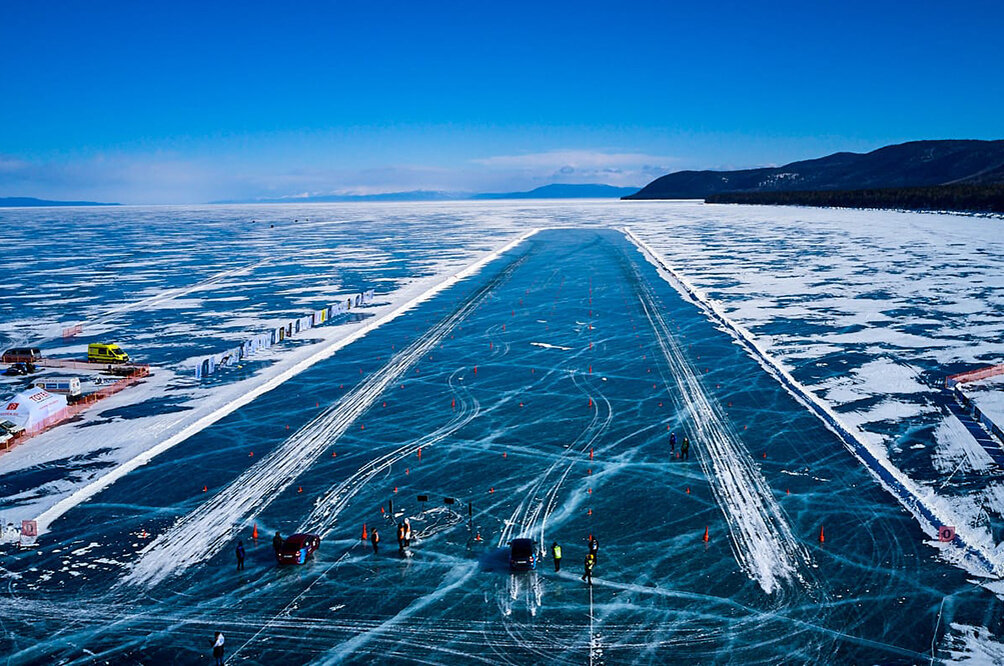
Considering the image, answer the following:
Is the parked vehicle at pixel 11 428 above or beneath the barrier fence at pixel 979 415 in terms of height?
beneath

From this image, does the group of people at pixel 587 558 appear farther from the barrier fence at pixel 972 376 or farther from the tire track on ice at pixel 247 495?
the barrier fence at pixel 972 376

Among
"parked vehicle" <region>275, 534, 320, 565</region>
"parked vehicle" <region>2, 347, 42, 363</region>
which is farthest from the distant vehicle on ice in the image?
"parked vehicle" <region>275, 534, 320, 565</region>

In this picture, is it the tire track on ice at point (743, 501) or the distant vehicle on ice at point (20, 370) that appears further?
the distant vehicle on ice at point (20, 370)

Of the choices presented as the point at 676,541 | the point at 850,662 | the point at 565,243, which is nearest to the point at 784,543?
the point at 676,541

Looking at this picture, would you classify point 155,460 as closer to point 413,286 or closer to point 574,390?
point 574,390

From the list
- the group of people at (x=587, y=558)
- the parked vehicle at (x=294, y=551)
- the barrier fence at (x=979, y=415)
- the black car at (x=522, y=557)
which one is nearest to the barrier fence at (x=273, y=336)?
the parked vehicle at (x=294, y=551)

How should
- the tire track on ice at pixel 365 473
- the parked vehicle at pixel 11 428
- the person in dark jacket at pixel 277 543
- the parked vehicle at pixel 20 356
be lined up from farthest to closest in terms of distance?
1. the parked vehicle at pixel 20 356
2. the parked vehicle at pixel 11 428
3. the tire track on ice at pixel 365 473
4. the person in dark jacket at pixel 277 543

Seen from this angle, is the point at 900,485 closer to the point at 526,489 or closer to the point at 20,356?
the point at 526,489

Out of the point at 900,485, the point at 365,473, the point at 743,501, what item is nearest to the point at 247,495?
the point at 365,473
